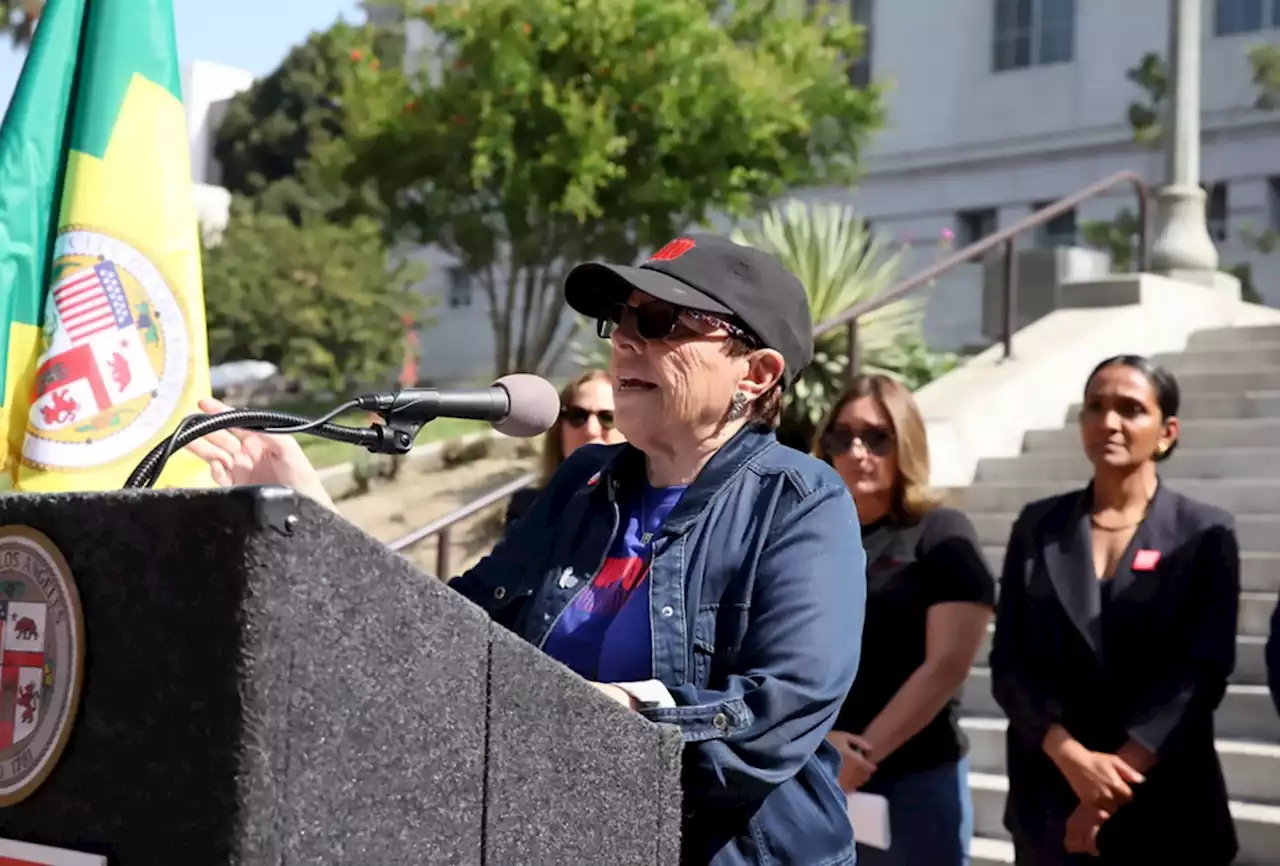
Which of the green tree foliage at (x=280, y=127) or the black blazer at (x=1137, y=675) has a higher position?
the green tree foliage at (x=280, y=127)

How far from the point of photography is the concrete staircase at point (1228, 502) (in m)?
6.29

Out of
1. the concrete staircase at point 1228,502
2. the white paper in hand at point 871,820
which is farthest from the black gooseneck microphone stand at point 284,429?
the concrete staircase at point 1228,502

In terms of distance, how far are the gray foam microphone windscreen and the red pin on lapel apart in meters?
2.88

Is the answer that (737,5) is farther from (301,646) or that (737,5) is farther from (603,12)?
(301,646)

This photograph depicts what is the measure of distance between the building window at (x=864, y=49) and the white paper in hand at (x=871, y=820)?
23824mm

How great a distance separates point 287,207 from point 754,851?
3659 centimetres

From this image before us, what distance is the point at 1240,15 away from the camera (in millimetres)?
23406

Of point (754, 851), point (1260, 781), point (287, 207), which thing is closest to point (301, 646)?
point (754, 851)

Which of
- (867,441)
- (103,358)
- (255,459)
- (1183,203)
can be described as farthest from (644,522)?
(1183,203)

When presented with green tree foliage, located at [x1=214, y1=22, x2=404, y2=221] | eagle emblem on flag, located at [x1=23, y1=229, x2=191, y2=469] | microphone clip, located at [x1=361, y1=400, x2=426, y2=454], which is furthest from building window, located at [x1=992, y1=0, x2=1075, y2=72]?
microphone clip, located at [x1=361, y1=400, x2=426, y2=454]

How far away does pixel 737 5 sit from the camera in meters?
17.2

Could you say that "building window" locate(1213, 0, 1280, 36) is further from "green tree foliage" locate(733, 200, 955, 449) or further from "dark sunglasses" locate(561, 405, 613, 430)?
"dark sunglasses" locate(561, 405, 613, 430)

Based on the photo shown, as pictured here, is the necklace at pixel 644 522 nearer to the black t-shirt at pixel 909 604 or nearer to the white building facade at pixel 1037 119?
the black t-shirt at pixel 909 604

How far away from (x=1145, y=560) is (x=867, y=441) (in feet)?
2.90
